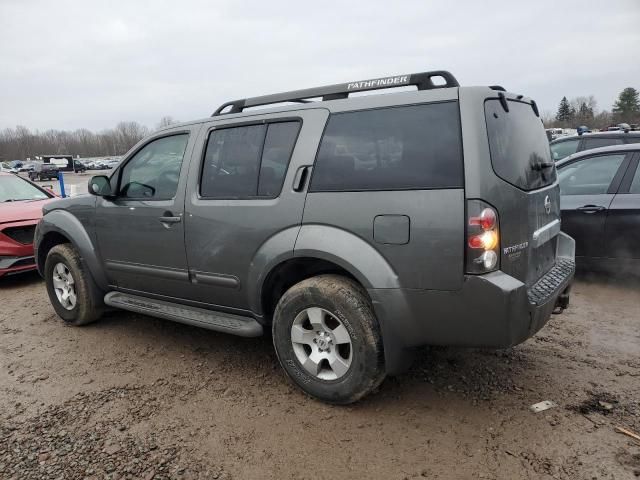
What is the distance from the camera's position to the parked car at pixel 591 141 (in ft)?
23.1

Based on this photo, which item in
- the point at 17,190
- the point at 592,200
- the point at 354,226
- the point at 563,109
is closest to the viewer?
the point at 354,226

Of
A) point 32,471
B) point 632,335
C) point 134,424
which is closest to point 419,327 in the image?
point 134,424

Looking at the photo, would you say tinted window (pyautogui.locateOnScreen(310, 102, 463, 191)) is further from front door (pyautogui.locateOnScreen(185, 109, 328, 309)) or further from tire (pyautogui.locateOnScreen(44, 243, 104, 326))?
tire (pyautogui.locateOnScreen(44, 243, 104, 326))

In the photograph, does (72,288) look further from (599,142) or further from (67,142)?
(67,142)

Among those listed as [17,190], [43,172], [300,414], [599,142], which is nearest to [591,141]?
[599,142]

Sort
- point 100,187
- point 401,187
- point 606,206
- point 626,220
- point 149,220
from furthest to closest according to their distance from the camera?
point 606,206 < point 626,220 < point 100,187 < point 149,220 < point 401,187

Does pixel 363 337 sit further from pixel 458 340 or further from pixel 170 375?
pixel 170 375

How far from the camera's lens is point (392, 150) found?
2711 millimetres

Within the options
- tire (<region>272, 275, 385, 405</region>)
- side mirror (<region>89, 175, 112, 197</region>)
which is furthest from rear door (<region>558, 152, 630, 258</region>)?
side mirror (<region>89, 175, 112, 197</region>)

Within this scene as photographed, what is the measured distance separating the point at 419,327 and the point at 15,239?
583cm

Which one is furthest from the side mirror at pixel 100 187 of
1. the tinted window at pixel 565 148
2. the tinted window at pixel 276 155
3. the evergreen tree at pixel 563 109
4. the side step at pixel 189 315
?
the evergreen tree at pixel 563 109

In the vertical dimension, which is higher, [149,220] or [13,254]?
[149,220]

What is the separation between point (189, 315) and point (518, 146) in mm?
2588

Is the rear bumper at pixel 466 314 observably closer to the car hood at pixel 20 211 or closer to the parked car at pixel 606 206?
the parked car at pixel 606 206
